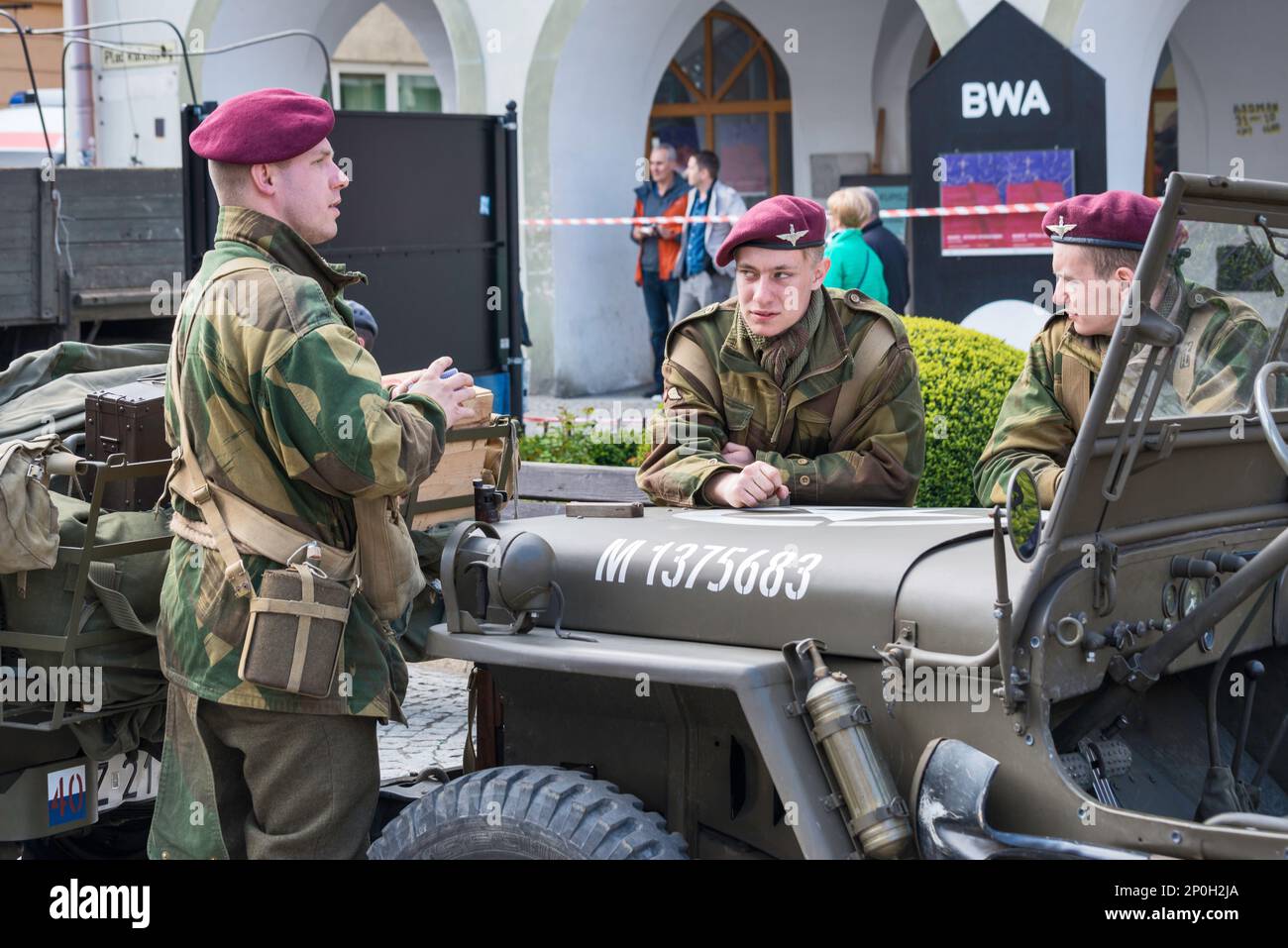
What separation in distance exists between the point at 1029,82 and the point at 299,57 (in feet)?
26.2

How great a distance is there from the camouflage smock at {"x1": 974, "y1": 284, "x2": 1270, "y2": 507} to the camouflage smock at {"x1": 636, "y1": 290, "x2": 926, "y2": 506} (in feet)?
0.71

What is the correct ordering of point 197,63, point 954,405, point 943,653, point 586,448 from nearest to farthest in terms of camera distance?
point 943,653
point 954,405
point 586,448
point 197,63

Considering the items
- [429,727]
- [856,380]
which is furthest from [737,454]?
[429,727]

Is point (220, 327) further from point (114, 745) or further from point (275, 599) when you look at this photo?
point (114, 745)

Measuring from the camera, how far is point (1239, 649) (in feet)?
10.2

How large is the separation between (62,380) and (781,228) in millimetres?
1934

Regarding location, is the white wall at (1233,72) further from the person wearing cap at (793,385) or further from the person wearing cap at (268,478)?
the person wearing cap at (268,478)

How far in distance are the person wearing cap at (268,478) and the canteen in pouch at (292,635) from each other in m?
0.02

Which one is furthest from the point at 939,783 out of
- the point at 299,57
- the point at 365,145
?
the point at 299,57

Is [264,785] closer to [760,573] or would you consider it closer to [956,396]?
[760,573]

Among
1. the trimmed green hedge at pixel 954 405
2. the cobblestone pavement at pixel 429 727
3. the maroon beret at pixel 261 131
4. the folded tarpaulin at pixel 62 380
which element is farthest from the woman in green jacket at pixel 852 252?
the maroon beret at pixel 261 131

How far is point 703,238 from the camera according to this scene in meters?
12.4

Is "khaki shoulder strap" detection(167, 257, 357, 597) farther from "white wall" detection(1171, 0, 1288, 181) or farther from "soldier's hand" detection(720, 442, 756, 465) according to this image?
"white wall" detection(1171, 0, 1288, 181)

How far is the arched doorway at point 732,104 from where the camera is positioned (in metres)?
18.7
